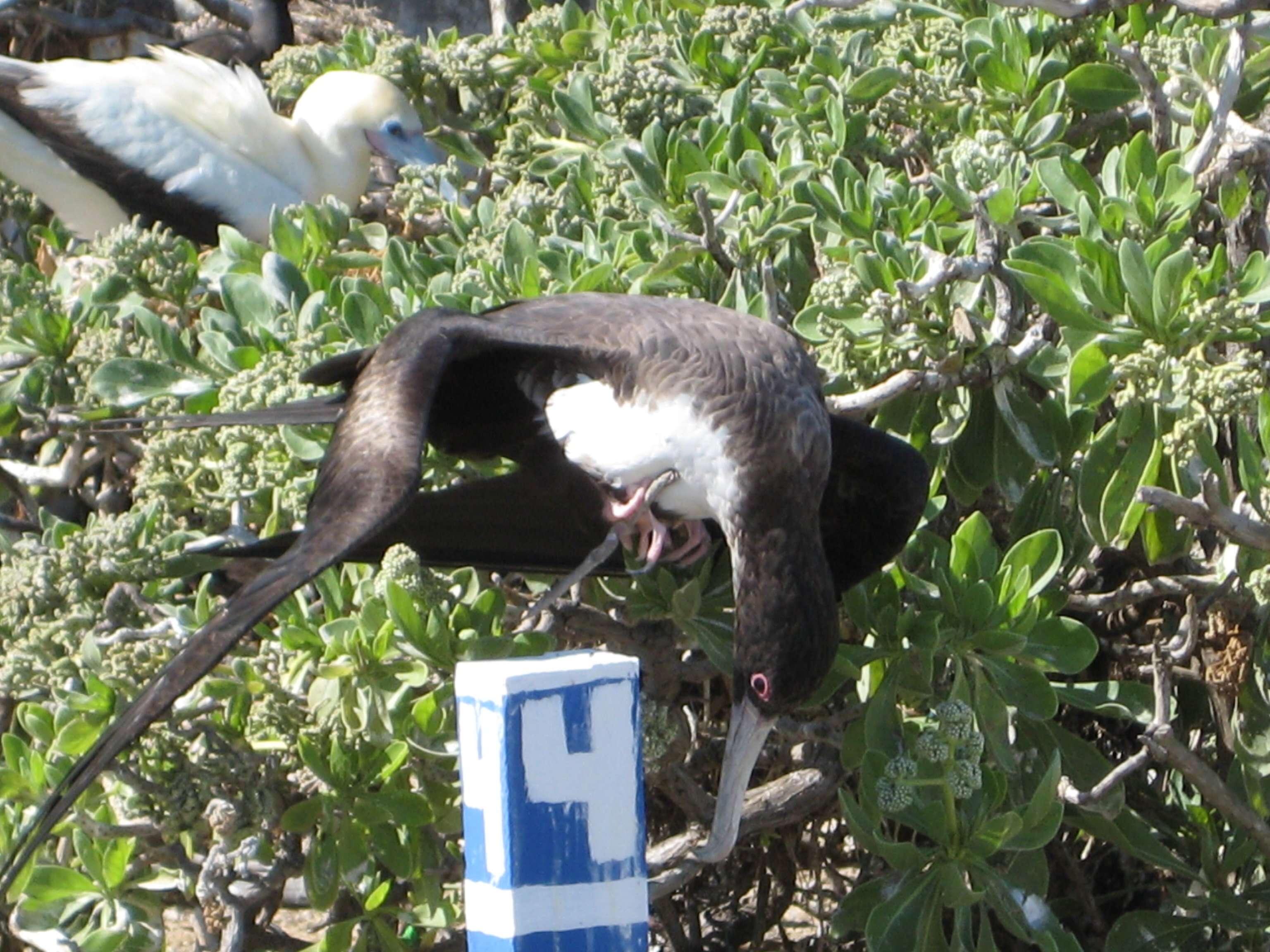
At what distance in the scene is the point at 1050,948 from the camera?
2.37 m

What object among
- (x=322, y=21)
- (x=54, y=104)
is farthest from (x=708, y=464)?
(x=322, y=21)

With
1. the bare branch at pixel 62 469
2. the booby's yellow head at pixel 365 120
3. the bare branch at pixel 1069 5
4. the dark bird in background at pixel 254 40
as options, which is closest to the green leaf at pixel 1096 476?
the bare branch at pixel 1069 5

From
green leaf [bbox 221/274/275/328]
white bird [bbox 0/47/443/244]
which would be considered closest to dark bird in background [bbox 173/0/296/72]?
white bird [bbox 0/47/443/244]

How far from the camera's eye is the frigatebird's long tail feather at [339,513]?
1.88 m

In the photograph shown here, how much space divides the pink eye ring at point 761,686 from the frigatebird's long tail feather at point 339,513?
1.85 feet

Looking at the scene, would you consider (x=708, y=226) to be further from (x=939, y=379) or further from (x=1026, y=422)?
(x=1026, y=422)

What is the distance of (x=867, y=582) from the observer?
2684 mm

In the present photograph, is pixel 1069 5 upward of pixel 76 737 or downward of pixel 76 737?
upward

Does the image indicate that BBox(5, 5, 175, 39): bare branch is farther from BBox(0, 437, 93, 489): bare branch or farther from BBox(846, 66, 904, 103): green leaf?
BBox(846, 66, 904, 103): green leaf

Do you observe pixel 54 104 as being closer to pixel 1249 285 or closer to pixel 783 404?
pixel 783 404

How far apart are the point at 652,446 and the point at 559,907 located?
3.78 ft

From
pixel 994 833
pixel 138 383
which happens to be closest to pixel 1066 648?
pixel 994 833

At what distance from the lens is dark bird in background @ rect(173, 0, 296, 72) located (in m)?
4.93

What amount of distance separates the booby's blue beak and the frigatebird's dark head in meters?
2.02
